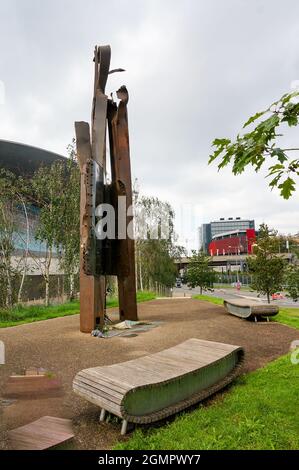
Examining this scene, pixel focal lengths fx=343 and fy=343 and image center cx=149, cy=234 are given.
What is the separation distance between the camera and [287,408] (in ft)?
12.4

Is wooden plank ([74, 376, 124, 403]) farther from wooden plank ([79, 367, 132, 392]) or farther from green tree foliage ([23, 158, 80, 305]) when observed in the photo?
green tree foliage ([23, 158, 80, 305])

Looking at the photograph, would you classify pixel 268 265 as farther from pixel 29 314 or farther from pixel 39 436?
pixel 39 436

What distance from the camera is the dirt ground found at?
3562 mm

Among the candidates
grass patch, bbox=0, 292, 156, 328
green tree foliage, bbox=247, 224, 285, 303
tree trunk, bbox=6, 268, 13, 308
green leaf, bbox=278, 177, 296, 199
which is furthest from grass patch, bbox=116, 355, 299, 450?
tree trunk, bbox=6, 268, 13, 308

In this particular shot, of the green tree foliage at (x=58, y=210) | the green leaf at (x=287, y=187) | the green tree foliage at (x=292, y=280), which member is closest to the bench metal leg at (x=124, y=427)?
the green leaf at (x=287, y=187)

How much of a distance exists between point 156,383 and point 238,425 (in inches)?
34.9

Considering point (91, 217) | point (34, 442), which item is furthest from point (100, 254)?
point (34, 442)

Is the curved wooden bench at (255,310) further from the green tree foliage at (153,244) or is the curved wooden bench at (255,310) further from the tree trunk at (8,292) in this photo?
the green tree foliage at (153,244)

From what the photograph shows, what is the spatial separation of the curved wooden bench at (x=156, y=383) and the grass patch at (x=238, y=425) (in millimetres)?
162

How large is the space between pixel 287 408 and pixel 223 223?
549ft

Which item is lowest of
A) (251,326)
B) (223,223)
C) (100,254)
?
(251,326)
